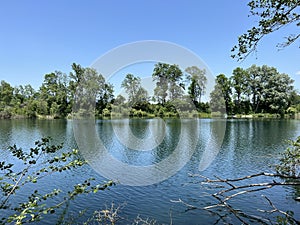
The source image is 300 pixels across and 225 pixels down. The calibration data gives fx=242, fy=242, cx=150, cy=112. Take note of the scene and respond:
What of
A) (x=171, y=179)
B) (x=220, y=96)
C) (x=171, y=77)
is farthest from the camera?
(x=220, y=96)

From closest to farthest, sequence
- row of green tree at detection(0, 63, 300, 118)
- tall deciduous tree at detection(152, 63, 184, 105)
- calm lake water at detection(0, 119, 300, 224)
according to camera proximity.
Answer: calm lake water at detection(0, 119, 300, 224), tall deciduous tree at detection(152, 63, 184, 105), row of green tree at detection(0, 63, 300, 118)

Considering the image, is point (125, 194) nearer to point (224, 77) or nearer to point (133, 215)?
point (133, 215)

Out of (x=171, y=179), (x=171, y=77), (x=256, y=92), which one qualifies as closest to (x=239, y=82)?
(x=256, y=92)

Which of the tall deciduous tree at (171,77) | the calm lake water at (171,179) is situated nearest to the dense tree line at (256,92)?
the tall deciduous tree at (171,77)

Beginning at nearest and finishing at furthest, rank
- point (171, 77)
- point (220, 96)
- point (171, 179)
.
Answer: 1. point (171, 179)
2. point (171, 77)
3. point (220, 96)

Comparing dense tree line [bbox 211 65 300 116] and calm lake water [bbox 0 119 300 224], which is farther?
dense tree line [bbox 211 65 300 116]

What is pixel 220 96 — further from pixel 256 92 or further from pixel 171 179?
pixel 171 179

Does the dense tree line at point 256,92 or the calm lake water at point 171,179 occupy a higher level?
the dense tree line at point 256,92

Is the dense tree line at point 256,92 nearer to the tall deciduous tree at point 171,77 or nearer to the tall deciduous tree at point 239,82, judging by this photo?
the tall deciduous tree at point 239,82

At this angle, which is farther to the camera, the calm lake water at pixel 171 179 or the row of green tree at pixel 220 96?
the row of green tree at pixel 220 96

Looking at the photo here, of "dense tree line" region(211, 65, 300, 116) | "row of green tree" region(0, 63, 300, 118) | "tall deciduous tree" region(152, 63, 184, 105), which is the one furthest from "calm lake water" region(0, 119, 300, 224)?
"dense tree line" region(211, 65, 300, 116)

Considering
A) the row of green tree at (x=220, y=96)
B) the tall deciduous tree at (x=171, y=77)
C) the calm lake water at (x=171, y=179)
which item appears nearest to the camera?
the calm lake water at (x=171, y=179)

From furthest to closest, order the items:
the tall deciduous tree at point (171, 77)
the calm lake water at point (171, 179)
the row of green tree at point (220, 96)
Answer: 1. the row of green tree at point (220, 96)
2. the tall deciduous tree at point (171, 77)
3. the calm lake water at point (171, 179)

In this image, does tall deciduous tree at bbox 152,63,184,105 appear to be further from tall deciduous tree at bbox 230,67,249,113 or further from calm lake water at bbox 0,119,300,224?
tall deciduous tree at bbox 230,67,249,113
